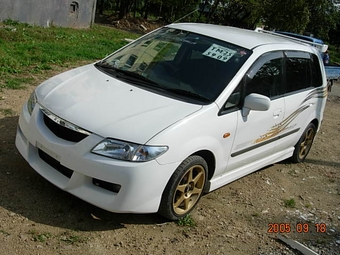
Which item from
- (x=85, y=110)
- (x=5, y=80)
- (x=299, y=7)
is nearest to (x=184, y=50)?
(x=85, y=110)

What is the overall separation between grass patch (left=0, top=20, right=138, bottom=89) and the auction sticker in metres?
3.64

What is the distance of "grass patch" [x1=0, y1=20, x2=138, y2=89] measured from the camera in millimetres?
7609

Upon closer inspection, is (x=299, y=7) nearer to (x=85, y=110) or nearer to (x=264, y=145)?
(x=264, y=145)

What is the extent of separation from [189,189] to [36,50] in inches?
265

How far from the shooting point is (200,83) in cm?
414

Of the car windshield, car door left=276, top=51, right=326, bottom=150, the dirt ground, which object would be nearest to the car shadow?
the dirt ground

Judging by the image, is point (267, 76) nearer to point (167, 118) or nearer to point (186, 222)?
point (167, 118)

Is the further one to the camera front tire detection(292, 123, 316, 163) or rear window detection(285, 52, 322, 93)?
front tire detection(292, 123, 316, 163)

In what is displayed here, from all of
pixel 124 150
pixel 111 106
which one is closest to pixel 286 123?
pixel 111 106

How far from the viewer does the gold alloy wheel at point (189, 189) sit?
12.4ft

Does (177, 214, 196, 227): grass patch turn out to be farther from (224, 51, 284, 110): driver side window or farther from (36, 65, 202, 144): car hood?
(224, 51, 284, 110): driver side window

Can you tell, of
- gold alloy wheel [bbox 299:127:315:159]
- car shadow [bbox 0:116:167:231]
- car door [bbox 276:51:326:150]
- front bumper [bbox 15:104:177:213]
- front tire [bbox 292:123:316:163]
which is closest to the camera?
front bumper [bbox 15:104:177:213]

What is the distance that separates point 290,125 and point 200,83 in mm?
1570

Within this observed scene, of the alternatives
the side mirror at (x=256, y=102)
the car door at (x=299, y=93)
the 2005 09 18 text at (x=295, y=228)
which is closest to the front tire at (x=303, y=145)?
the car door at (x=299, y=93)
